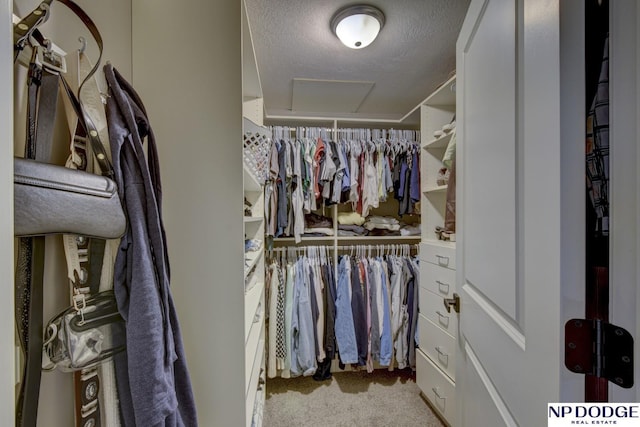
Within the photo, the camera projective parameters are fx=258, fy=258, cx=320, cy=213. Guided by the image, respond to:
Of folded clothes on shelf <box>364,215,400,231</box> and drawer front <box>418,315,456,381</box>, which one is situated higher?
folded clothes on shelf <box>364,215,400,231</box>

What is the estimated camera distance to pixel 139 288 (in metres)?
0.51

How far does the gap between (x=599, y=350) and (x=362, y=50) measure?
1642 millimetres

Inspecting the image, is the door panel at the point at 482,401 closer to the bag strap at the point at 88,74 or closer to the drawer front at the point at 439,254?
the drawer front at the point at 439,254

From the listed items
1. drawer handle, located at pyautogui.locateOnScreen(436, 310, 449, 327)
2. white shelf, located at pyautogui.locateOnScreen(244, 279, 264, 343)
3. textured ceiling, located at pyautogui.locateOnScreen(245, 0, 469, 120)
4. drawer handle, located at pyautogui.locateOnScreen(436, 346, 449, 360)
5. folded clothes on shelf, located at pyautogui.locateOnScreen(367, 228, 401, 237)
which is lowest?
drawer handle, located at pyautogui.locateOnScreen(436, 346, 449, 360)

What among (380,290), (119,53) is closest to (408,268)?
(380,290)

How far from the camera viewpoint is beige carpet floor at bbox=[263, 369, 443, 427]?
62.8 inches

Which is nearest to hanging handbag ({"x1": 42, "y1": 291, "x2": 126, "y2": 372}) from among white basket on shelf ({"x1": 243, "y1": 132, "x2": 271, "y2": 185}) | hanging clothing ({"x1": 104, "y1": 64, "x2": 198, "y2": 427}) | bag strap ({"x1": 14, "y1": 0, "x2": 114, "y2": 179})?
hanging clothing ({"x1": 104, "y1": 64, "x2": 198, "y2": 427})

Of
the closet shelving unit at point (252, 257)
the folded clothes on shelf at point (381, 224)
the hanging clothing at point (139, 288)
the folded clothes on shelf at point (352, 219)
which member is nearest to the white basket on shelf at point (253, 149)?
the closet shelving unit at point (252, 257)

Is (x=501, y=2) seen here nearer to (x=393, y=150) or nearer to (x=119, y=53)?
(x=119, y=53)

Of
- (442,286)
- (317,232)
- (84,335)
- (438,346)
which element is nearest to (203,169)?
(84,335)

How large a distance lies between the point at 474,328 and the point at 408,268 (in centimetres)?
123

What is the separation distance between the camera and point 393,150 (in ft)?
6.59

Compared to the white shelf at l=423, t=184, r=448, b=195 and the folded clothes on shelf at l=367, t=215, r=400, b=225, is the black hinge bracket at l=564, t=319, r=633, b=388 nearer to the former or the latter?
the white shelf at l=423, t=184, r=448, b=195

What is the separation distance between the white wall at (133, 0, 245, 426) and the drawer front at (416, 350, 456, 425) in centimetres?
125
